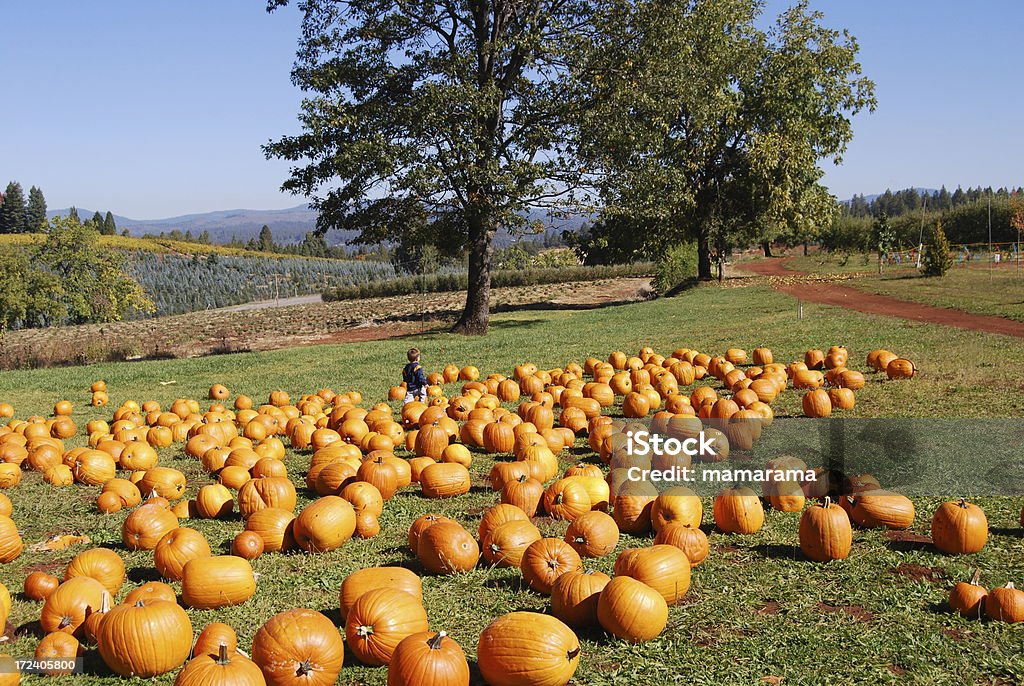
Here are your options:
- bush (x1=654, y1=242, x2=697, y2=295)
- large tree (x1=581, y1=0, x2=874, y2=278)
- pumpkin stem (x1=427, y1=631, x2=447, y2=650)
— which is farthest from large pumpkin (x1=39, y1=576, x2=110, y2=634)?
bush (x1=654, y1=242, x2=697, y2=295)

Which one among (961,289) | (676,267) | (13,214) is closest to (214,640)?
(961,289)

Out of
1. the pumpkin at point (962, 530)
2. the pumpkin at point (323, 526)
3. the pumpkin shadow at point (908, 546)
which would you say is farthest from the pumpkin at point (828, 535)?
the pumpkin at point (323, 526)

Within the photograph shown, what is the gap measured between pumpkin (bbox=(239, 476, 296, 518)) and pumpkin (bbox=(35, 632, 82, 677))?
2.30 meters

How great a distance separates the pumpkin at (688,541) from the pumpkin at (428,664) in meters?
2.08

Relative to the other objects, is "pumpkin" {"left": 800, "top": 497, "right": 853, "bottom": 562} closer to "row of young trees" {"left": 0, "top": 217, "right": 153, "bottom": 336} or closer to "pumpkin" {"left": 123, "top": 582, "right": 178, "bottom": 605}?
"pumpkin" {"left": 123, "top": 582, "right": 178, "bottom": 605}

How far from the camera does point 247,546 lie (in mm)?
5637

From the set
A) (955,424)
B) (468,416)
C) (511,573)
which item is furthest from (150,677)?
(955,424)

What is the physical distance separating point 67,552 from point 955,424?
30.8 ft

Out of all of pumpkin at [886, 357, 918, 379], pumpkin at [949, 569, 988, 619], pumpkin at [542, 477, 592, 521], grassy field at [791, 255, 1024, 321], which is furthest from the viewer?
grassy field at [791, 255, 1024, 321]

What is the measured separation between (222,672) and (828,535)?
4.11 m

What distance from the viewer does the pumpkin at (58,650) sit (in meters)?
4.09

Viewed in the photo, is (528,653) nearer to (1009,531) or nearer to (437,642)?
(437,642)

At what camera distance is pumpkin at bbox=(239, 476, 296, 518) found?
658 centimetres

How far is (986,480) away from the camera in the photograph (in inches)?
265
